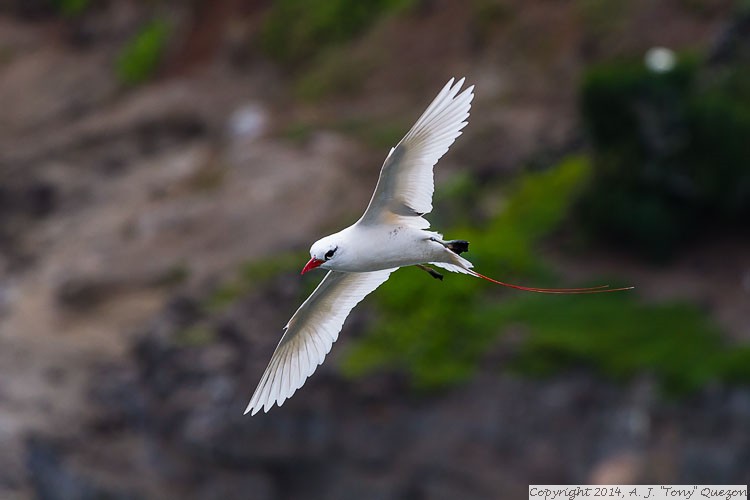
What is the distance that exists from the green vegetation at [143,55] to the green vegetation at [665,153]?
14.1 meters

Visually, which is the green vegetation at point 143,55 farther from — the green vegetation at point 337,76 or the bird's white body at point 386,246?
the bird's white body at point 386,246

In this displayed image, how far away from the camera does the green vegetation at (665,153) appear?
22.0 m

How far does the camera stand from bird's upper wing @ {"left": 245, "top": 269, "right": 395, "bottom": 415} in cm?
1328

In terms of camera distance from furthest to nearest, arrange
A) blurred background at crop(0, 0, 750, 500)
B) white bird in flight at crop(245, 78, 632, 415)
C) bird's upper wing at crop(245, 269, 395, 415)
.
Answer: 1. blurred background at crop(0, 0, 750, 500)
2. bird's upper wing at crop(245, 269, 395, 415)
3. white bird in flight at crop(245, 78, 632, 415)

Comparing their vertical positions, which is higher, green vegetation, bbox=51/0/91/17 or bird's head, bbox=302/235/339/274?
green vegetation, bbox=51/0/91/17

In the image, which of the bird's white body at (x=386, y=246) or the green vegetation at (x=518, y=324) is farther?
the green vegetation at (x=518, y=324)

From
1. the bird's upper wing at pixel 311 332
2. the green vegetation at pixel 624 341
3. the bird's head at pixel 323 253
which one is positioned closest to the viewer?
the bird's head at pixel 323 253

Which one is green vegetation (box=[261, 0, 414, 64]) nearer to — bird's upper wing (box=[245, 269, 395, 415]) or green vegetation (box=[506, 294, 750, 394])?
green vegetation (box=[506, 294, 750, 394])

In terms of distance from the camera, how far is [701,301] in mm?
21234

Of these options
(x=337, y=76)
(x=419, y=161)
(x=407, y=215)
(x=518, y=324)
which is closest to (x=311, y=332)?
(x=407, y=215)

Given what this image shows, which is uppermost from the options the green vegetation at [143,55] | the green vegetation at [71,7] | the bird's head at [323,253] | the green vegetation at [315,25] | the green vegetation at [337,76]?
the green vegetation at [71,7]

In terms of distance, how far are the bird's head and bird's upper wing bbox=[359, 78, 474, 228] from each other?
1.35ft

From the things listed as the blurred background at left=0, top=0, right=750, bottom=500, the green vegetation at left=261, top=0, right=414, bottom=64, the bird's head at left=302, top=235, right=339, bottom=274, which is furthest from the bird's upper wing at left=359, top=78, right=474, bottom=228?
the green vegetation at left=261, top=0, right=414, bottom=64

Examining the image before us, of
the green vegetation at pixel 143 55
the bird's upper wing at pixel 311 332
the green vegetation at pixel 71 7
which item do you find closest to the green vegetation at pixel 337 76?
the green vegetation at pixel 143 55
